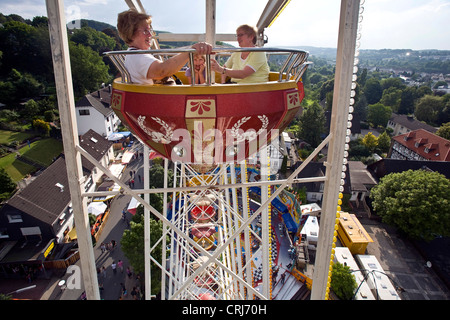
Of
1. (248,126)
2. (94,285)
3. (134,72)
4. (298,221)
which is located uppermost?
(134,72)

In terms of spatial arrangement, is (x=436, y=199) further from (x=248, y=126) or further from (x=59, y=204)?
(x=59, y=204)

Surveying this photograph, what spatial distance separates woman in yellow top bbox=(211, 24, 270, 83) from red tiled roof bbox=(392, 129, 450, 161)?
31.2 metres

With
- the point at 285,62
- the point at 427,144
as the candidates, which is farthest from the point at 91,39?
the point at 285,62

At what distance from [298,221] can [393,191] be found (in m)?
7.22

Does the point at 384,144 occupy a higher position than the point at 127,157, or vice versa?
the point at 127,157

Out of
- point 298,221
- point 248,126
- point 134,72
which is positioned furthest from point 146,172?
point 298,221

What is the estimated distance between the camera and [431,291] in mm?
15227

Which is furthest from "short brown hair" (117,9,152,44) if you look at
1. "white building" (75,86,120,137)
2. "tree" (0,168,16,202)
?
"white building" (75,86,120,137)

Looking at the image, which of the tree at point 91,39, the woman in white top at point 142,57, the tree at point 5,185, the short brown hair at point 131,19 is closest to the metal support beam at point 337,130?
the woman in white top at point 142,57

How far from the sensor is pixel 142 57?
259 cm

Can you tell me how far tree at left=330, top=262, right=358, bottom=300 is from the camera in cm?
1306

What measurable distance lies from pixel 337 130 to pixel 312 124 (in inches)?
1301

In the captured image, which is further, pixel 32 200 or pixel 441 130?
pixel 441 130

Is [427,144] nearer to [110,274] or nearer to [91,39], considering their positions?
[110,274]
